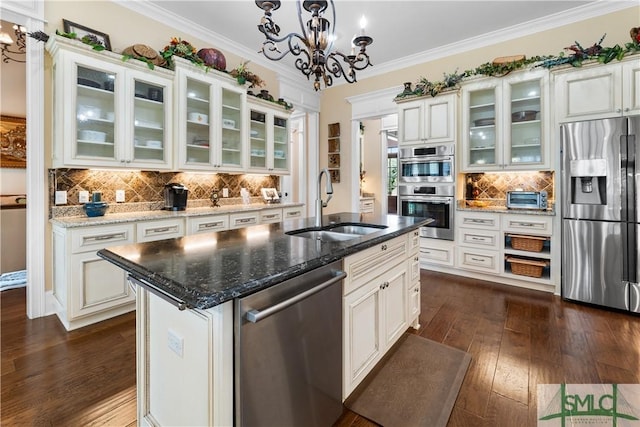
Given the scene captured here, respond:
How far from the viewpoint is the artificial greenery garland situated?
2.94 m

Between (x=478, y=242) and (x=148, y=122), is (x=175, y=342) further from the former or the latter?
(x=478, y=242)

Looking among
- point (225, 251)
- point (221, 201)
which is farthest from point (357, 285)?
point (221, 201)

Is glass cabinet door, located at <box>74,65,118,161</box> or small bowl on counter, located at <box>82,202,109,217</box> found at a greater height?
glass cabinet door, located at <box>74,65,118,161</box>

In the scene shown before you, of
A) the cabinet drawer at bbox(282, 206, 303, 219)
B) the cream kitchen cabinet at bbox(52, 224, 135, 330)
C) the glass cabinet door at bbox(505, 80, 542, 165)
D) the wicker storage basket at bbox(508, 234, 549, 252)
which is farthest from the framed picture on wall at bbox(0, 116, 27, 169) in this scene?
the wicker storage basket at bbox(508, 234, 549, 252)

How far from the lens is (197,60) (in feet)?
11.0

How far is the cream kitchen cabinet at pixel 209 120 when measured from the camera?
334 cm

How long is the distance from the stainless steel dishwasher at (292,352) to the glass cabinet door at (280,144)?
3.46 m

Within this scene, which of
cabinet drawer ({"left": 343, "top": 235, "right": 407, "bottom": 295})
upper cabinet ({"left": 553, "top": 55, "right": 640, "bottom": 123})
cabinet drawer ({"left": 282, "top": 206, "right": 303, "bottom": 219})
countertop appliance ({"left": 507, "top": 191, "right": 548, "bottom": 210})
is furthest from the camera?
cabinet drawer ({"left": 282, "top": 206, "right": 303, "bottom": 219})

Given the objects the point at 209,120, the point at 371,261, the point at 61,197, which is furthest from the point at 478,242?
the point at 61,197

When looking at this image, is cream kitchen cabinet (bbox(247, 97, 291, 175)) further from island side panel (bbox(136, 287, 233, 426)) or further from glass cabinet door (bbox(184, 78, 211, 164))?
island side panel (bbox(136, 287, 233, 426))

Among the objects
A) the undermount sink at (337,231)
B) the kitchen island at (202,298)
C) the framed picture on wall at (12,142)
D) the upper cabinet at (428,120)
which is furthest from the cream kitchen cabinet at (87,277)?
the upper cabinet at (428,120)

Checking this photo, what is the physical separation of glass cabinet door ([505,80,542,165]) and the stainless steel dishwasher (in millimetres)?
3437

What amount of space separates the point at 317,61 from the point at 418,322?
2.33 metres

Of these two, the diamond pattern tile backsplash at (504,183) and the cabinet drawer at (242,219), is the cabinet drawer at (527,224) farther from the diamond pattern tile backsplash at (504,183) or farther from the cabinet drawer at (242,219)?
the cabinet drawer at (242,219)
